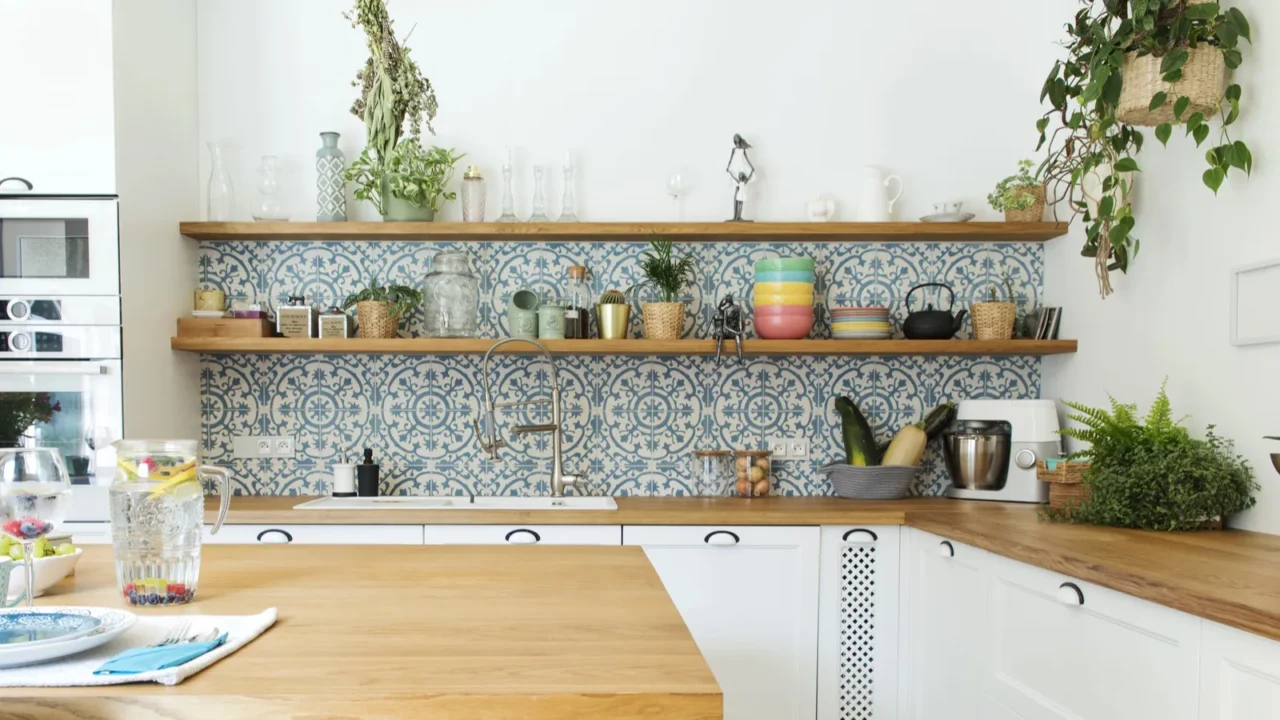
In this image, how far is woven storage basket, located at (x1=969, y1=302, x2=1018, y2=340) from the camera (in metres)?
3.33

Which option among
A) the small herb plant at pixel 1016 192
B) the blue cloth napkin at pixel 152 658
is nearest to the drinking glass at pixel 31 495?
the blue cloth napkin at pixel 152 658

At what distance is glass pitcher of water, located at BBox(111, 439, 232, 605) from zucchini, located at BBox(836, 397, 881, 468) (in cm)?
241

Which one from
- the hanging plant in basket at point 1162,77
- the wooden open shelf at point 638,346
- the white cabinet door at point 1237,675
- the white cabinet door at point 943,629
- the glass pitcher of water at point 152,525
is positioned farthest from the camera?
the wooden open shelf at point 638,346

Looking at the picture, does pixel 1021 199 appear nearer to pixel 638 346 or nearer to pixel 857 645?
pixel 638 346

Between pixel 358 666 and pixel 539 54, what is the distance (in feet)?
9.56

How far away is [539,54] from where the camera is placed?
3557 millimetres

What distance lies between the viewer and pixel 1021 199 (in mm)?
3332

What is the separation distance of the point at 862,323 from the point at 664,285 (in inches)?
28.3

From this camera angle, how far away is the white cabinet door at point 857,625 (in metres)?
2.97

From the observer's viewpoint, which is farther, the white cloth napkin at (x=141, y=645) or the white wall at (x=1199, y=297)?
the white wall at (x=1199, y=297)

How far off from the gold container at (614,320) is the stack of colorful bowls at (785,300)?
48 cm

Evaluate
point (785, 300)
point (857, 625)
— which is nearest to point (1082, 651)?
point (857, 625)

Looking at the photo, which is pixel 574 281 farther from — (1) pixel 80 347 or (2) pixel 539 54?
(1) pixel 80 347

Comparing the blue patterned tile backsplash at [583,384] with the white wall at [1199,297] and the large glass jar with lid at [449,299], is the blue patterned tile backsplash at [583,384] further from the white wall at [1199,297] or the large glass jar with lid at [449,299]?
the white wall at [1199,297]
